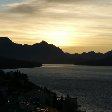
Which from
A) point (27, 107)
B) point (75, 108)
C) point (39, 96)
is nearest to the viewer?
point (27, 107)

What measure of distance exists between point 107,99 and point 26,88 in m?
20.3

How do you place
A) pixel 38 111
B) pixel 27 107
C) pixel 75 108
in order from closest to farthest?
1. pixel 38 111
2. pixel 27 107
3. pixel 75 108

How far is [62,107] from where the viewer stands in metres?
70.9

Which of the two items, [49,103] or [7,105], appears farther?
[49,103]

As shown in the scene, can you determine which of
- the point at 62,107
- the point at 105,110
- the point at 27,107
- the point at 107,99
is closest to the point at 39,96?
the point at 62,107

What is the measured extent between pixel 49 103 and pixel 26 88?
83.1ft

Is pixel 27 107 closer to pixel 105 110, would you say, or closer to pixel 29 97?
pixel 29 97

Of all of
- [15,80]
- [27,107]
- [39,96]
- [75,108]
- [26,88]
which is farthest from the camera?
[15,80]

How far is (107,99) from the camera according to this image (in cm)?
10412

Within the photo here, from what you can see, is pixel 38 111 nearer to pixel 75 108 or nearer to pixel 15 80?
pixel 75 108

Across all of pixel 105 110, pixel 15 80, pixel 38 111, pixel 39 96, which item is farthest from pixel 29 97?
pixel 15 80

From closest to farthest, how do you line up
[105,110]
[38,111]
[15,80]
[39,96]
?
[38,111], [39,96], [105,110], [15,80]

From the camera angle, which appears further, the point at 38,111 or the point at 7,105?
the point at 7,105

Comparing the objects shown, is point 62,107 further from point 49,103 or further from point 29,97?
point 29,97
